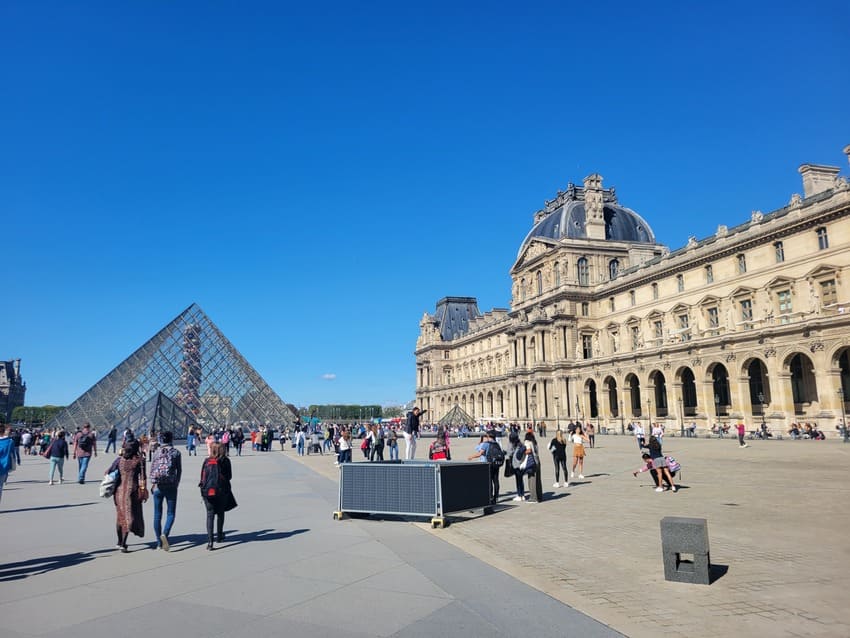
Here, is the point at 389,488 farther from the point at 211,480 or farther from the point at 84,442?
the point at 84,442

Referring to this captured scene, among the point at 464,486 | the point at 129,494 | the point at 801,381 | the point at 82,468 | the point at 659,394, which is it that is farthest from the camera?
the point at 659,394

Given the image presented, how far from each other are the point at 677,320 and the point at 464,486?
1686 inches

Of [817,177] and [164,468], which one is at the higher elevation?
[817,177]

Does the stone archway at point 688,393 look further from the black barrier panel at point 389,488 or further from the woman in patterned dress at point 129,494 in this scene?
the woman in patterned dress at point 129,494

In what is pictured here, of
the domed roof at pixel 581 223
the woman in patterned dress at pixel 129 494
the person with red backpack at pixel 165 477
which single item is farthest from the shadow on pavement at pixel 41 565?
the domed roof at pixel 581 223

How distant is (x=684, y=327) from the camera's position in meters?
48.0

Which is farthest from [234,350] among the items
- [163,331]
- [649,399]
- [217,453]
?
[217,453]

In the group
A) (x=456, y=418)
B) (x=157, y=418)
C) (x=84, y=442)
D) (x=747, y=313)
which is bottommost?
(x=84, y=442)

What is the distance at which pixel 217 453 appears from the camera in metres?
8.32

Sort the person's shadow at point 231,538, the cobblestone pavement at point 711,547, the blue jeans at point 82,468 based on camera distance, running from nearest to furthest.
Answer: the cobblestone pavement at point 711,547 → the person's shadow at point 231,538 → the blue jeans at point 82,468

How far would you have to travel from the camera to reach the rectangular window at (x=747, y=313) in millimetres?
41062

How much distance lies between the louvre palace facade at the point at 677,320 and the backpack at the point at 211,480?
117 feet

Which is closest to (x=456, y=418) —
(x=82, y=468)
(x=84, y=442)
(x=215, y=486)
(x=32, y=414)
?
(x=82, y=468)

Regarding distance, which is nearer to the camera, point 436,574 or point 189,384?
point 436,574
